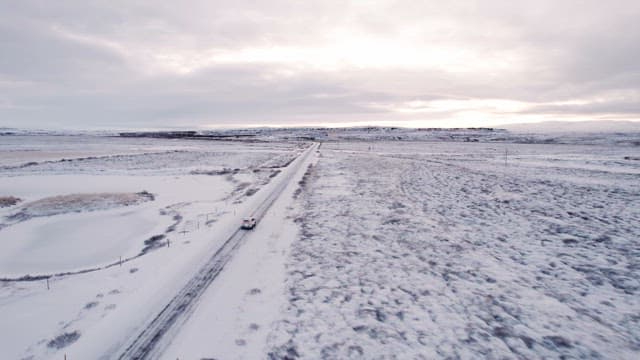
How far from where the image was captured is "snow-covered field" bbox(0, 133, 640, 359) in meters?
4.54

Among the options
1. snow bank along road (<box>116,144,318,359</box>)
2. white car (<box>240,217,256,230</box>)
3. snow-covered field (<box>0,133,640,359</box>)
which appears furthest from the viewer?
white car (<box>240,217,256,230</box>)

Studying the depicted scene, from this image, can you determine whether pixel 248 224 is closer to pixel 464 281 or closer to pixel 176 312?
pixel 176 312

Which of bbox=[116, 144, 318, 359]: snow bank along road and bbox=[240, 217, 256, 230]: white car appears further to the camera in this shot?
bbox=[240, 217, 256, 230]: white car

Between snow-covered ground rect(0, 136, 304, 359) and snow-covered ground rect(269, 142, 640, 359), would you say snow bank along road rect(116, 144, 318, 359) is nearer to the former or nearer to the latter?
snow-covered ground rect(0, 136, 304, 359)

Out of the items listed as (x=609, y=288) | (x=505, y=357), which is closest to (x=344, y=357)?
(x=505, y=357)

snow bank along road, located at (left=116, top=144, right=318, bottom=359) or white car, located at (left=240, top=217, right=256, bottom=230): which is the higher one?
white car, located at (left=240, top=217, right=256, bottom=230)

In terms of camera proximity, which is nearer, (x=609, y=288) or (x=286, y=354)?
(x=286, y=354)

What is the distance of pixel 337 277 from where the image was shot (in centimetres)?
654

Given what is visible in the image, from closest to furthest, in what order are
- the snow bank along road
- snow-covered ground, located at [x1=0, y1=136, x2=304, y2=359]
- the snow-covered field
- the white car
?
the snow bank along road → the snow-covered field → snow-covered ground, located at [x1=0, y1=136, x2=304, y2=359] → the white car

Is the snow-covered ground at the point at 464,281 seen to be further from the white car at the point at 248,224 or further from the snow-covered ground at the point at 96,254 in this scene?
the snow-covered ground at the point at 96,254

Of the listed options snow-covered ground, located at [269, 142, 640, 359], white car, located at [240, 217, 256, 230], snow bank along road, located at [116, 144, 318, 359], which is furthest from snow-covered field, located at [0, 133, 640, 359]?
white car, located at [240, 217, 256, 230]

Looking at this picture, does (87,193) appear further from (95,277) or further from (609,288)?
(609,288)

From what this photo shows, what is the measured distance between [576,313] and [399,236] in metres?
4.19

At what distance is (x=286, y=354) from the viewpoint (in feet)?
14.0
